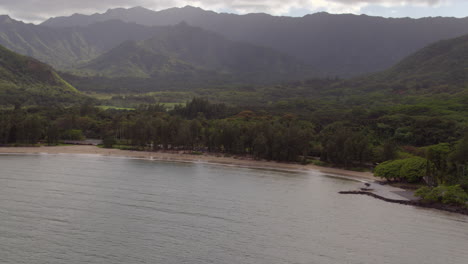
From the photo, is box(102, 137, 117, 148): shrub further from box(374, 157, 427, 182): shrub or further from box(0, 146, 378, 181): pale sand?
box(374, 157, 427, 182): shrub

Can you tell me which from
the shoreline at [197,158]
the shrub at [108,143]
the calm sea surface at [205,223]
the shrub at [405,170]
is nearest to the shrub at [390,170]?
the shrub at [405,170]

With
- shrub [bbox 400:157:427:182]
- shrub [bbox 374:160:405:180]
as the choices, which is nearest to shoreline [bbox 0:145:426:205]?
shrub [bbox 374:160:405:180]

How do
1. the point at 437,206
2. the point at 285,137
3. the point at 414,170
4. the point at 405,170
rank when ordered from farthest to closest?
1. the point at 285,137
2. the point at 405,170
3. the point at 414,170
4. the point at 437,206

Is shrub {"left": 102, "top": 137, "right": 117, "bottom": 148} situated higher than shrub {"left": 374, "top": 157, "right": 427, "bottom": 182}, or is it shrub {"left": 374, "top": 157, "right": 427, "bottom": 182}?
shrub {"left": 102, "top": 137, "right": 117, "bottom": 148}

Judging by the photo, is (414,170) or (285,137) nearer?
(414,170)

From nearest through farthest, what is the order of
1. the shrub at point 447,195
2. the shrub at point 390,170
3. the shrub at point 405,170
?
the shrub at point 447,195, the shrub at point 405,170, the shrub at point 390,170

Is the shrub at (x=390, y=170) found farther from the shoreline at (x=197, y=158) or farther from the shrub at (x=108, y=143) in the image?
the shrub at (x=108, y=143)

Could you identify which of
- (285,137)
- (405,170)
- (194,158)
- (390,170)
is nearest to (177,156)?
(194,158)

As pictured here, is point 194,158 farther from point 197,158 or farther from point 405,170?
point 405,170

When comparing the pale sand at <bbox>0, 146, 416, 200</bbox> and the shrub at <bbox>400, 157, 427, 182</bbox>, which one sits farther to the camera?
the pale sand at <bbox>0, 146, 416, 200</bbox>

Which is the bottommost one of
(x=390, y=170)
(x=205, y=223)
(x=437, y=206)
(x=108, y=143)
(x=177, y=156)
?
(x=205, y=223)
